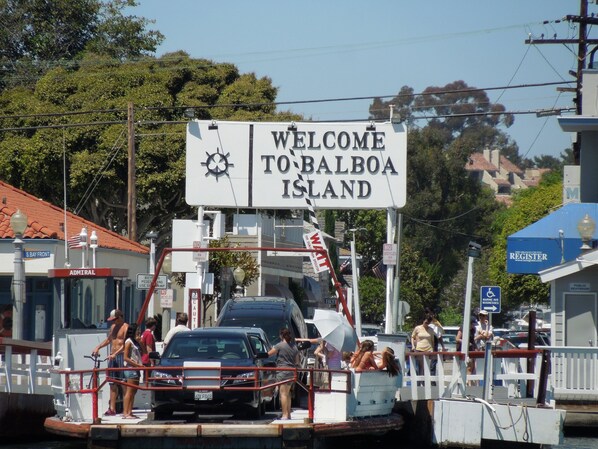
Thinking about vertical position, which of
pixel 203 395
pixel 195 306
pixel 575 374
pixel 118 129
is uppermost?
pixel 118 129

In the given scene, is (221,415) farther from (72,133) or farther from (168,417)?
(72,133)

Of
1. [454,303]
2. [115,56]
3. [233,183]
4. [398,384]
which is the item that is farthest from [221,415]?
[454,303]

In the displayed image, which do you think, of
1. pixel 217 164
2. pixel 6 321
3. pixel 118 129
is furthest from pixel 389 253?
pixel 118 129

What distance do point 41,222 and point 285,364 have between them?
15.2 meters

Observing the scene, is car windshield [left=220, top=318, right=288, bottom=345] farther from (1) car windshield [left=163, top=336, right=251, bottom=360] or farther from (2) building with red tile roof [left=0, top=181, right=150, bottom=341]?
(1) car windshield [left=163, top=336, right=251, bottom=360]

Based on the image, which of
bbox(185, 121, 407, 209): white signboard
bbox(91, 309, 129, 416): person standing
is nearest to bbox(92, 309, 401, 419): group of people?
bbox(91, 309, 129, 416): person standing

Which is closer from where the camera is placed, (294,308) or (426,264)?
(294,308)

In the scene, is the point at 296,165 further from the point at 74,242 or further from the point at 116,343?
the point at 116,343

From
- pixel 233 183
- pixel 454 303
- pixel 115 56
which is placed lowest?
pixel 454 303

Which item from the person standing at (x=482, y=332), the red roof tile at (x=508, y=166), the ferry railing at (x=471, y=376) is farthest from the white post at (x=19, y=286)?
the red roof tile at (x=508, y=166)

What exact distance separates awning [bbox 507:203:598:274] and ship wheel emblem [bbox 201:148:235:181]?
321 inches

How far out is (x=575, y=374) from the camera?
2666 cm

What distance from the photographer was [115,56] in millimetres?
64500

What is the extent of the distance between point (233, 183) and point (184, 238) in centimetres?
224
